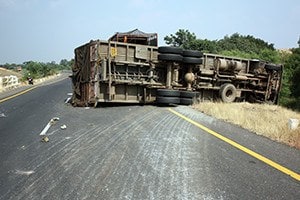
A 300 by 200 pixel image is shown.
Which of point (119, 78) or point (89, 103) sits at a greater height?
point (119, 78)

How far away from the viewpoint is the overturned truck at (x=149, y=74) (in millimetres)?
12938

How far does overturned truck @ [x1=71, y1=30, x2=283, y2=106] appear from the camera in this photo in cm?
1294

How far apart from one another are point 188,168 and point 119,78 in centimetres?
864

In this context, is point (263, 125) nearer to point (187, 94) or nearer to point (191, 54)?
point (187, 94)

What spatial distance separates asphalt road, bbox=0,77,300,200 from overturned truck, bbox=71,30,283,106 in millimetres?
4478

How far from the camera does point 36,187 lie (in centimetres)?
416

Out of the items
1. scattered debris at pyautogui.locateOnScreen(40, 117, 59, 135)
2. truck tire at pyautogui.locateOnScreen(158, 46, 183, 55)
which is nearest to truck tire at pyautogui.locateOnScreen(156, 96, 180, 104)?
truck tire at pyautogui.locateOnScreen(158, 46, 183, 55)

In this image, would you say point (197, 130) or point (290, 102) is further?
point (290, 102)

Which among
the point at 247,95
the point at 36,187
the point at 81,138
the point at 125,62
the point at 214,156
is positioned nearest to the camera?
the point at 36,187

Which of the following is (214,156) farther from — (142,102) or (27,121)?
(142,102)

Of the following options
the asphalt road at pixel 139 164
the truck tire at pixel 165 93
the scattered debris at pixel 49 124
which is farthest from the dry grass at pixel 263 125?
the scattered debris at pixel 49 124

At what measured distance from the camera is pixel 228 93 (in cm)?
1545

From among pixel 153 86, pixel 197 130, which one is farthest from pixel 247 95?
pixel 197 130

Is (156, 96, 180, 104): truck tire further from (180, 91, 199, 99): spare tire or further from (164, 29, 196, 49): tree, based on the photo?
(164, 29, 196, 49): tree
